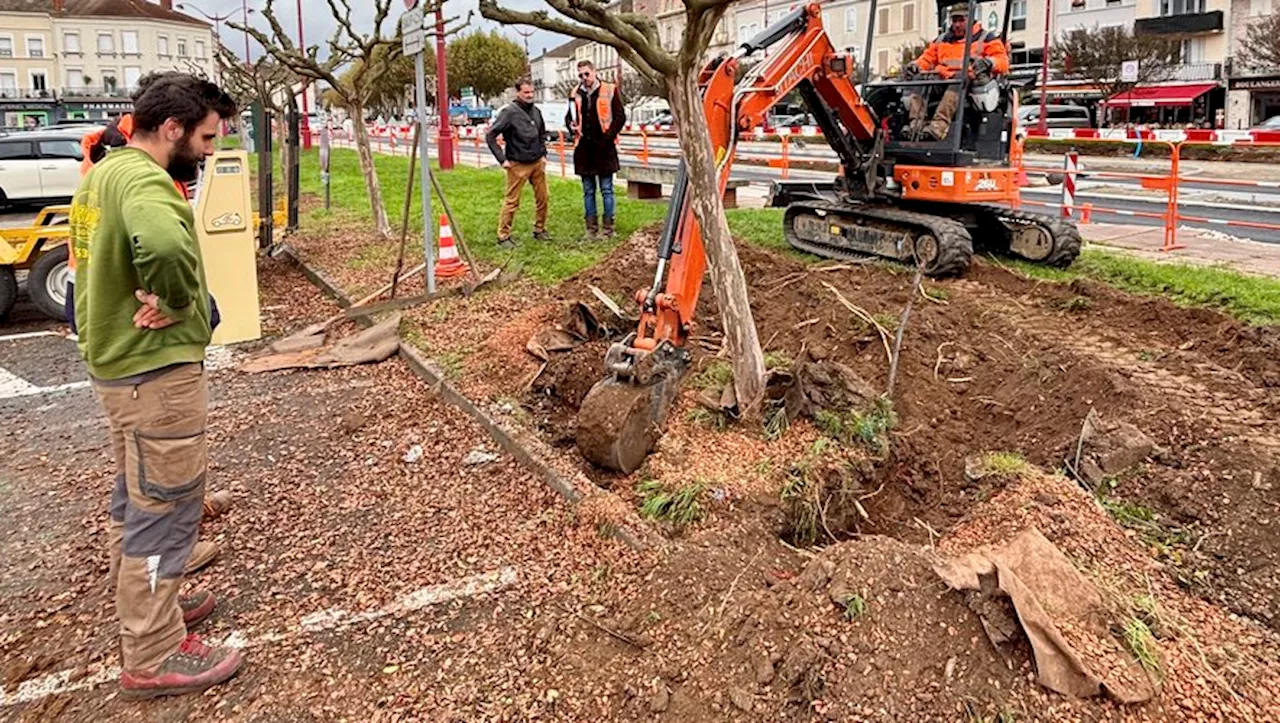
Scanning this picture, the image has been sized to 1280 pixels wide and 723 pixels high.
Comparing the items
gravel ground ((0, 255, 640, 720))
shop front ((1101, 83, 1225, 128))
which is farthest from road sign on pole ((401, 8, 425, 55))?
shop front ((1101, 83, 1225, 128))

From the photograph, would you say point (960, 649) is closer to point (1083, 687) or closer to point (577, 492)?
point (1083, 687)

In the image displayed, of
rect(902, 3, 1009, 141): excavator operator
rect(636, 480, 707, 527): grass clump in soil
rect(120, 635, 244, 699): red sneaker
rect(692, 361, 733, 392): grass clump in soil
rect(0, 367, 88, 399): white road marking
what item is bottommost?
rect(120, 635, 244, 699): red sneaker

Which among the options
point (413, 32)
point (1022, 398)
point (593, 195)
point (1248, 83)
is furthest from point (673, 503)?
point (1248, 83)

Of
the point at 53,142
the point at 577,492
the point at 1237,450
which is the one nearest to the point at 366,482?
the point at 577,492

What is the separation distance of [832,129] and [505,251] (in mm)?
3784

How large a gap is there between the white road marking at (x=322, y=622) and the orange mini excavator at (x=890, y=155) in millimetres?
3629

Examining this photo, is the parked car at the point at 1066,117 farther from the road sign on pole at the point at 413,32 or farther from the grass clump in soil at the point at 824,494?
the grass clump in soil at the point at 824,494

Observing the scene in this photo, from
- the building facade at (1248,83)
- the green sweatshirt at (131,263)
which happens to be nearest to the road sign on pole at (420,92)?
the green sweatshirt at (131,263)

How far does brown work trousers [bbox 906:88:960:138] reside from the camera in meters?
9.58

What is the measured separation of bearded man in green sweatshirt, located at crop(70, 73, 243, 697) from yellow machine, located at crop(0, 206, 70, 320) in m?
6.97

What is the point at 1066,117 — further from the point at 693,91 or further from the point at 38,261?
the point at 693,91

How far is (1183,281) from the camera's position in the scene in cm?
853

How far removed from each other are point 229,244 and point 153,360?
18.6 ft

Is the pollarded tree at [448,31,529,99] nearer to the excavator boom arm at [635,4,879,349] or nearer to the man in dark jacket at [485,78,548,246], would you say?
the man in dark jacket at [485,78,548,246]
